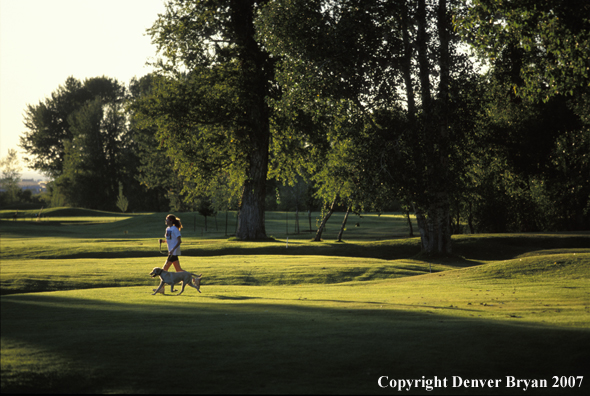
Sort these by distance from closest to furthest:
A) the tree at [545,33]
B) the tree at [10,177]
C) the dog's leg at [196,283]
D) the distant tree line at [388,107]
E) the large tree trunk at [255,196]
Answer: the tree at [545,33] < the dog's leg at [196,283] < the distant tree line at [388,107] < the large tree trunk at [255,196] < the tree at [10,177]

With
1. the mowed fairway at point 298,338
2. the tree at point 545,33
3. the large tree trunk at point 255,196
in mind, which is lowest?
the mowed fairway at point 298,338

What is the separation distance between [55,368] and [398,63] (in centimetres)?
2333

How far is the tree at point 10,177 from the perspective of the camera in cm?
8803

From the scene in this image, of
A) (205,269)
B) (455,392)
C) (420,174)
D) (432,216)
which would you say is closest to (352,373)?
(455,392)

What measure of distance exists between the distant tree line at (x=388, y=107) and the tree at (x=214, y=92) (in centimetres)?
10

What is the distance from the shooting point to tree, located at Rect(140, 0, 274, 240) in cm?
3394

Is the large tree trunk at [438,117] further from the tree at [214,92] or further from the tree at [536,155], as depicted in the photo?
the tree at [214,92]

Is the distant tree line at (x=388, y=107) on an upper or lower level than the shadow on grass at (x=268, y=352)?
upper

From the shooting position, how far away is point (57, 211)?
7200cm

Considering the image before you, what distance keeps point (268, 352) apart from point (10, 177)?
323 ft

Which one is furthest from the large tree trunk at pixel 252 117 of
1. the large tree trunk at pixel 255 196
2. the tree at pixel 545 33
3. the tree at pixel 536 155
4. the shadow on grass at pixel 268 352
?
the shadow on grass at pixel 268 352

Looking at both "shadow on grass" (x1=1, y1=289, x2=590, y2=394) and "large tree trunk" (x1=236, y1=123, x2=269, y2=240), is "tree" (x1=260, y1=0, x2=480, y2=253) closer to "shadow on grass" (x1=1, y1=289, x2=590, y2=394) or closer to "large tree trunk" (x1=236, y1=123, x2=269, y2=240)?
"large tree trunk" (x1=236, y1=123, x2=269, y2=240)

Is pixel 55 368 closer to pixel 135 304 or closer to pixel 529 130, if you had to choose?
pixel 135 304

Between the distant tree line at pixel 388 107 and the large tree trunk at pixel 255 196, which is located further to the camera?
the large tree trunk at pixel 255 196
